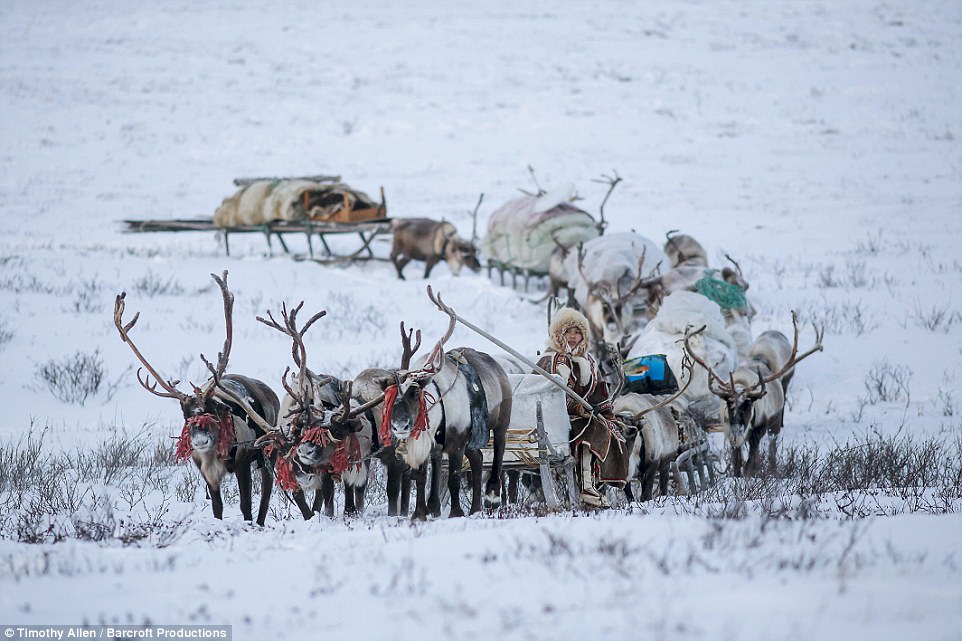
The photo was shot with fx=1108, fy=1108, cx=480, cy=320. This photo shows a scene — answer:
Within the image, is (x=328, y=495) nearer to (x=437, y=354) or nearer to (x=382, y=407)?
(x=382, y=407)

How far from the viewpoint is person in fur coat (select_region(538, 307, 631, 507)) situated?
8148mm

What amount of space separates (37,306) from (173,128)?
2503cm

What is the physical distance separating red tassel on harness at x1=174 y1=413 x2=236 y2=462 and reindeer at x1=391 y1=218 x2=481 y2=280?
13.8m

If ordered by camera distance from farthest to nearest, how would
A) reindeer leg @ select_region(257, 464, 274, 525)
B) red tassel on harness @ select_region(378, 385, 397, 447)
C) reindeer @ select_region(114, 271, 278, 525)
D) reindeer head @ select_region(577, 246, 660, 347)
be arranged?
reindeer head @ select_region(577, 246, 660, 347) < reindeer leg @ select_region(257, 464, 274, 525) < reindeer @ select_region(114, 271, 278, 525) < red tassel on harness @ select_region(378, 385, 397, 447)

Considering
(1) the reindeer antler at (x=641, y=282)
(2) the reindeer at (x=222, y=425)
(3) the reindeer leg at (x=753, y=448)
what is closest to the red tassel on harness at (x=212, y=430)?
(2) the reindeer at (x=222, y=425)

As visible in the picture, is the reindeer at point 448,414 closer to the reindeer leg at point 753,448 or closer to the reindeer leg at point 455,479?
the reindeer leg at point 455,479

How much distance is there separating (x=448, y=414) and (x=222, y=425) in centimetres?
153

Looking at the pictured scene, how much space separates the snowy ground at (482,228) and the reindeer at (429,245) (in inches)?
28.4

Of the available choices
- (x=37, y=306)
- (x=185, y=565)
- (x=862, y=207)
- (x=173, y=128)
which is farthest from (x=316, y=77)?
(x=185, y=565)

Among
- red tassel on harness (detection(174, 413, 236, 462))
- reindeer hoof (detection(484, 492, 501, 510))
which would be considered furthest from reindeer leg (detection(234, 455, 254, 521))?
reindeer hoof (detection(484, 492, 501, 510))

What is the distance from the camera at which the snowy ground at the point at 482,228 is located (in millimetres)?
4641

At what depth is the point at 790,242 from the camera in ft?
78.5

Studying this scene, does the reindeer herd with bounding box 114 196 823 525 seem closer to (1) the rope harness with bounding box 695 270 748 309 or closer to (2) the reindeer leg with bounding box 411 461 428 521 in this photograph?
(2) the reindeer leg with bounding box 411 461 428 521

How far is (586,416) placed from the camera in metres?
8.20
